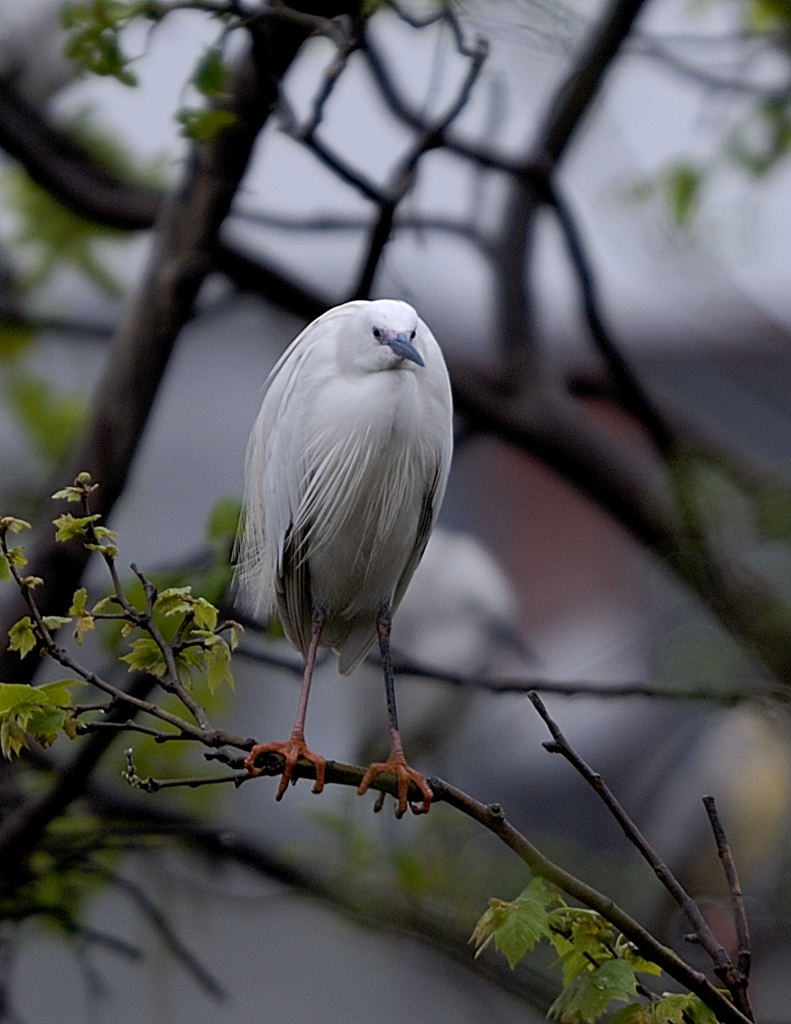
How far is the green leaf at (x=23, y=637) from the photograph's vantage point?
95cm

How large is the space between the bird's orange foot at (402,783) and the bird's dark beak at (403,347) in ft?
1.13

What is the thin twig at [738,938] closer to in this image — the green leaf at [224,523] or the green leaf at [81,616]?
the green leaf at [81,616]

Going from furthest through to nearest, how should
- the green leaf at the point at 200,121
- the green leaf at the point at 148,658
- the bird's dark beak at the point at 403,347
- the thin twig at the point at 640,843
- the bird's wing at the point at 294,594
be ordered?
the bird's wing at the point at 294,594 → the green leaf at the point at 200,121 → the bird's dark beak at the point at 403,347 → the green leaf at the point at 148,658 → the thin twig at the point at 640,843

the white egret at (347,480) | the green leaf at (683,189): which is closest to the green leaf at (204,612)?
the white egret at (347,480)

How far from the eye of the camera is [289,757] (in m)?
1.15

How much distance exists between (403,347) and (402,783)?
37 centimetres

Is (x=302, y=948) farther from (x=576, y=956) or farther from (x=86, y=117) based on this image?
(x=576, y=956)

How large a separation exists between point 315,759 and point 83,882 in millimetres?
1236

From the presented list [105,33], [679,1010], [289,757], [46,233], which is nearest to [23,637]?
[289,757]

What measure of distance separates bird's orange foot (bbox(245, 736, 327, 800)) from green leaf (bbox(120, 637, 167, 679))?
0.09m

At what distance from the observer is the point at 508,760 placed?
10.5 feet

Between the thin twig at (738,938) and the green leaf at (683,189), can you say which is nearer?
the thin twig at (738,938)

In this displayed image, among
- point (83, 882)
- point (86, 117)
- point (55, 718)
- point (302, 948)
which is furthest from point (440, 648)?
point (55, 718)

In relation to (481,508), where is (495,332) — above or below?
above
